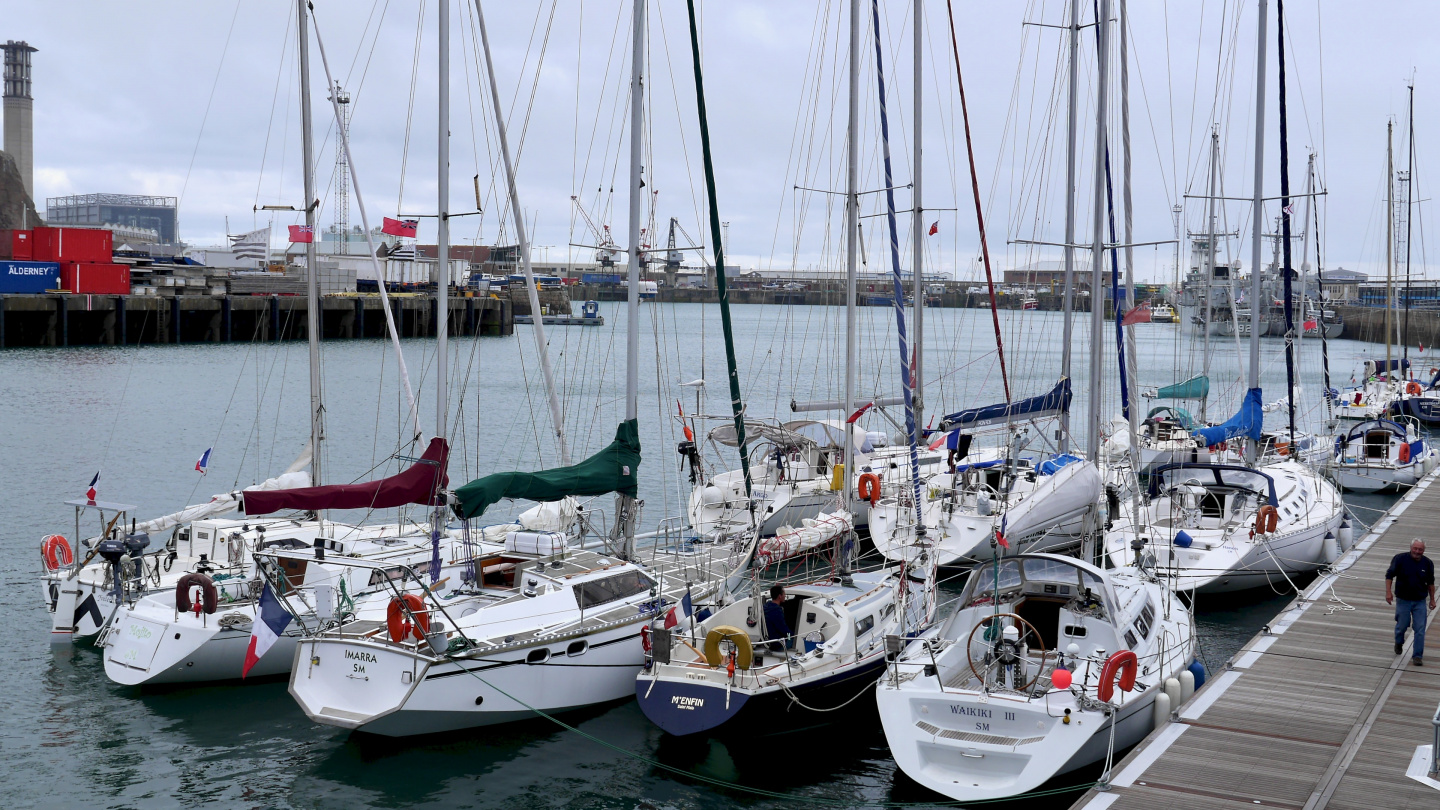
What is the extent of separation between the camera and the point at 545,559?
16.9m

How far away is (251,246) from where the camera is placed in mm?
151500

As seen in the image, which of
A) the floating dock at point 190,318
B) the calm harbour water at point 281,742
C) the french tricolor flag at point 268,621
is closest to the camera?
the calm harbour water at point 281,742

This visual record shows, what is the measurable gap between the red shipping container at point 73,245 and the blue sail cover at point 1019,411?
76.2 metres

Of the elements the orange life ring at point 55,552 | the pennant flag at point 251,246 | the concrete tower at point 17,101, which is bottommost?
the orange life ring at point 55,552

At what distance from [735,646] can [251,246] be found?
152408 mm

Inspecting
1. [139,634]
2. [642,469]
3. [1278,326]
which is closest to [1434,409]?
[642,469]

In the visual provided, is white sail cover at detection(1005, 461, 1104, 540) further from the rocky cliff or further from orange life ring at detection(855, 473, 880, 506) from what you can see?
the rocky cliff

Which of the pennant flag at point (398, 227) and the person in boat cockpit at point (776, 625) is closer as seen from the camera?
the person in boat cockpit at point (776, 625)

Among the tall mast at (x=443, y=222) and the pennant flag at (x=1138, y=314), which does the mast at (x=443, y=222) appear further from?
the pennant flag at (x=1138, y=314)

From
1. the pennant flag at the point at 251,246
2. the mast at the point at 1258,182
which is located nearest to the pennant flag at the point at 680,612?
the mast at the point at 1258,182

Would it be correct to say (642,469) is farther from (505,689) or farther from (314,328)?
(505,689)

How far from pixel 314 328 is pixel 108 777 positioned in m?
9.48

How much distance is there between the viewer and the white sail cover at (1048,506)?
21.7m

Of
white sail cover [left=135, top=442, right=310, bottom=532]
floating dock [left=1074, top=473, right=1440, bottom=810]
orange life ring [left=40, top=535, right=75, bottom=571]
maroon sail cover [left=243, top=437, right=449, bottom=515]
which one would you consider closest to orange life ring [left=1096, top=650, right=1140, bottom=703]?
floating dock [left=1074, top=473, right=1440, bottom=810]
